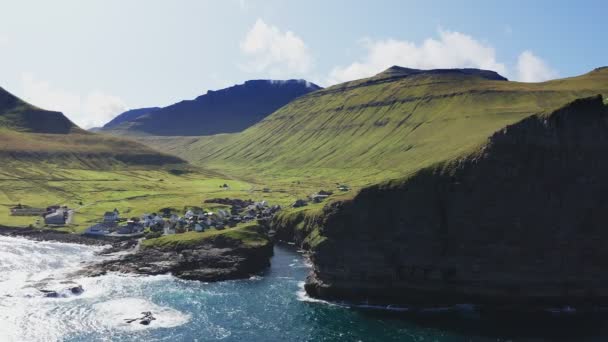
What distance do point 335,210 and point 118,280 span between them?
5302 centimetres

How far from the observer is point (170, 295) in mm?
113688

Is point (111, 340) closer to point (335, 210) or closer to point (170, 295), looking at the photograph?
point (170, 295)

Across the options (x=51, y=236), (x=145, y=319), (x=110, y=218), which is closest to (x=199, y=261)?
(x=145, y=319)

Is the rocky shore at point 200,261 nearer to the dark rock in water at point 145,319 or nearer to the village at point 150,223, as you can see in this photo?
the dark rock in water at point 145,319

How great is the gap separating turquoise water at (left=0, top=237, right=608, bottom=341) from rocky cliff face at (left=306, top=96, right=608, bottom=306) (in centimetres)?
660

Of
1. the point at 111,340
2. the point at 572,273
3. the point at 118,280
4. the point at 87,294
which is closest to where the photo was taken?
the point at 111,340

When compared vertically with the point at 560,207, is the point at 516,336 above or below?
below

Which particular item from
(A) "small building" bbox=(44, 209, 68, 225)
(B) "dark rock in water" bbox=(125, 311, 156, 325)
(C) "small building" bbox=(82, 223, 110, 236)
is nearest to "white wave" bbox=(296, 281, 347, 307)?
(B) "dark rock in water" bbox=(125, 311, 156, 325)

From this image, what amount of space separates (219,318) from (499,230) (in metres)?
55.5

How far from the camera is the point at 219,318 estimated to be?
328ft

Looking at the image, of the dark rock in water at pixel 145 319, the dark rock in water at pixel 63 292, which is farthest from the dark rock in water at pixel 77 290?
the dark rock in water at pixel 145 319

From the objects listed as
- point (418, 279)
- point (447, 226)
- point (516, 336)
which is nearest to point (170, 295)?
point (418, 279)

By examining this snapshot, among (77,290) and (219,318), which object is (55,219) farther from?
(219,318)

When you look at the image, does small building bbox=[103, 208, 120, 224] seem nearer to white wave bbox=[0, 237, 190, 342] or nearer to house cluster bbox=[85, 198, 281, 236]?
house cluster bbox=[85, 198, 281, 236]
